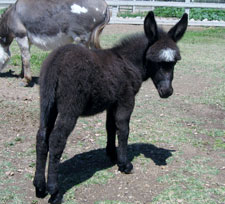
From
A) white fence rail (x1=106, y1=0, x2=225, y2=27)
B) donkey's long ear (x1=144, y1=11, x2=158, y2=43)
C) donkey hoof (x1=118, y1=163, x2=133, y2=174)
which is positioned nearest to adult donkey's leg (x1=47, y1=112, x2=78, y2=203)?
donkey hoof (x1=118, y1=163, x2=133, y2=174)

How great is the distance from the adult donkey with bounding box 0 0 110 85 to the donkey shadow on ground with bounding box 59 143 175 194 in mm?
3739

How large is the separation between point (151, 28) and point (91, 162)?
1.95 meters

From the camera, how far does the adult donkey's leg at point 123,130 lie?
4.49 m

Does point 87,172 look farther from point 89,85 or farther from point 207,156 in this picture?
point 207,156

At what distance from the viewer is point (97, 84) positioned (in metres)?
4.07

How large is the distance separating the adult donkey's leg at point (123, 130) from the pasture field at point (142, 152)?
0.13 meters

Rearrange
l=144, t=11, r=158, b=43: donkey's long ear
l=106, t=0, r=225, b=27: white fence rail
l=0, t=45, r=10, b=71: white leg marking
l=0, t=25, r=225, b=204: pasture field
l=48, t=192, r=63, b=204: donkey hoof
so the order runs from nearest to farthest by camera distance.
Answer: l=48, t=192, r=63, b=204: donkey hoof → l=0, t=25, r=225, b=204: pasture field → l=144, t=11, r=158, b=43: donkey's long ear → l=0, t=45, r=10, b=71: white leg marking → l=106, t=0, r=225, b=27: white fence rail

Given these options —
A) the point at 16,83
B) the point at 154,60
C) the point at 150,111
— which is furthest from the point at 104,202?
the point at 16,83

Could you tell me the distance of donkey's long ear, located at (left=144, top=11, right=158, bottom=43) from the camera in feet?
14.6

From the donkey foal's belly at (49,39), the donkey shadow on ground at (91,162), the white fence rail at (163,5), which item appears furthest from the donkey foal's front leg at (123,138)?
the white fence rail at (163,5)

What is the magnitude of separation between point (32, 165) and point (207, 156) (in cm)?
245

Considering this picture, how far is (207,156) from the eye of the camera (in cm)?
532

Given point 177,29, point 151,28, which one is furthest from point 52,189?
point 177,29

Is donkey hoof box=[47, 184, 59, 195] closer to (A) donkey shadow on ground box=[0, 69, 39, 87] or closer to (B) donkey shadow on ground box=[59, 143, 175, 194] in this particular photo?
(B) donkey shadow on ground box=[59, 143, 175, 194]
